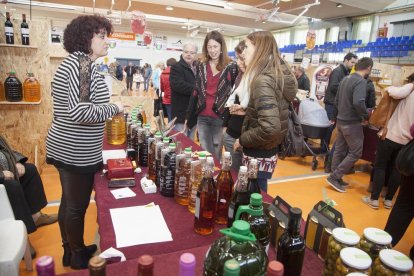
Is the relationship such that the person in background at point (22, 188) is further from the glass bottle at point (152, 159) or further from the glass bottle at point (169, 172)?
the glass bottle at point (169, 172)

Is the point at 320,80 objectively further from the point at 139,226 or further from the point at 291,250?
the point at 291,250

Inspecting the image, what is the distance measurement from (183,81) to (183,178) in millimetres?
2455

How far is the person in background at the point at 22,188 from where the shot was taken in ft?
6.56

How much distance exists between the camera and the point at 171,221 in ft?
4.26

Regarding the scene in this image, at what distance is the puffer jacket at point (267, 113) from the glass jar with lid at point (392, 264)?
1060 millimetres

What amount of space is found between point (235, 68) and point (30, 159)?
2954 millimetres

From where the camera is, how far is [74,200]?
1.84m

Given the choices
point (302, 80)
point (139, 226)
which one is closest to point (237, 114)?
point (139, 226)

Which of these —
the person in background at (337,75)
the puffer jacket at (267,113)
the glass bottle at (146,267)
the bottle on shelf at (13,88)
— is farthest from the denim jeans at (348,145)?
the bottle on shelf at (13,88)

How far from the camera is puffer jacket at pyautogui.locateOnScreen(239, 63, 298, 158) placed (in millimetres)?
1749

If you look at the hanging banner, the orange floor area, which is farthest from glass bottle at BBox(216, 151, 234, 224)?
the hanging banner

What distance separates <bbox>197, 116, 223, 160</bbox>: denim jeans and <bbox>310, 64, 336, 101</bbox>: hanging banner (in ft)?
16.2

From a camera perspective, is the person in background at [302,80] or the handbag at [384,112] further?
the person in background at [302,80]

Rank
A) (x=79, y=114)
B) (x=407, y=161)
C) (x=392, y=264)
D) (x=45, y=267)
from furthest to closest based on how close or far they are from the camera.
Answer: (x=407, y=161), (x=79, y=114), (x=392, y=264), (x=45, y=267)
